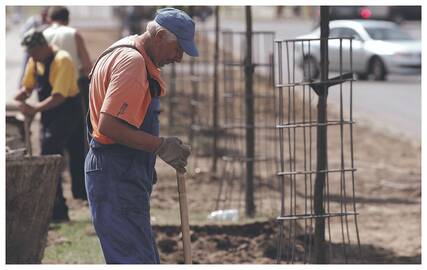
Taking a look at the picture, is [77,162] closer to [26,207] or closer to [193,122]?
[26,207]

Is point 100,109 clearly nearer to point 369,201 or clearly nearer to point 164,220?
point 164,220

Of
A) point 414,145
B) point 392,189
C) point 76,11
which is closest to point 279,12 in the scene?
point 76,11

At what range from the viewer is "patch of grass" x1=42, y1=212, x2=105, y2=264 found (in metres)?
8.41

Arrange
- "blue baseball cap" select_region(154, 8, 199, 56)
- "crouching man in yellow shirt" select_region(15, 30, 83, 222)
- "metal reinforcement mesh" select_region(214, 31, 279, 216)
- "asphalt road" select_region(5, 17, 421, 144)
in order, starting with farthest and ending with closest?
"asphalt road" select_region(5, 17, 421, 144) < "metal reinforcement mesh" select_region(214, 31, 279, 216) < "crouching man in yellow shirt" select_region(15, 30, 83, 222) < "blue baseball cap" select_region(154, 8, 199, 56)

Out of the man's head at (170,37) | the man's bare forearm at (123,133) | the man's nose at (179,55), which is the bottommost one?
the man's bare forearm at (123,133)

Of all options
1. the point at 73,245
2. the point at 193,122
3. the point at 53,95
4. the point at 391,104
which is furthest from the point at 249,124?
the point at 391,104

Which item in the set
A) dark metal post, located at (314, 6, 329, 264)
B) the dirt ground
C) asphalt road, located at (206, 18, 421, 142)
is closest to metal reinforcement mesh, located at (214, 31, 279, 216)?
the dirt ground

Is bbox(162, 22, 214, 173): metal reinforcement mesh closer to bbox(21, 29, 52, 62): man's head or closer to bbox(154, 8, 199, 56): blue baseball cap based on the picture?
bbox(21, 29, 52, 62): man's head

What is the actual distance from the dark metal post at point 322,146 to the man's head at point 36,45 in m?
3.01

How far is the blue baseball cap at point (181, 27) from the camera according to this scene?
5.34 m

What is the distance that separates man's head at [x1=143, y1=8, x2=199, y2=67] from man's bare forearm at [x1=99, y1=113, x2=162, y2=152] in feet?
1.11

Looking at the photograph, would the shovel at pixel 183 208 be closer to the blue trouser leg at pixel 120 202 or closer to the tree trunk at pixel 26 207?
the blue trouser leg at pixel 120 202

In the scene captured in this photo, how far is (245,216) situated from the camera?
1056 centimetres

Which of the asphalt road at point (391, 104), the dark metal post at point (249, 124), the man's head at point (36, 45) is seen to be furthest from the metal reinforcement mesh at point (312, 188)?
the asphalt road at point (391, 104)
